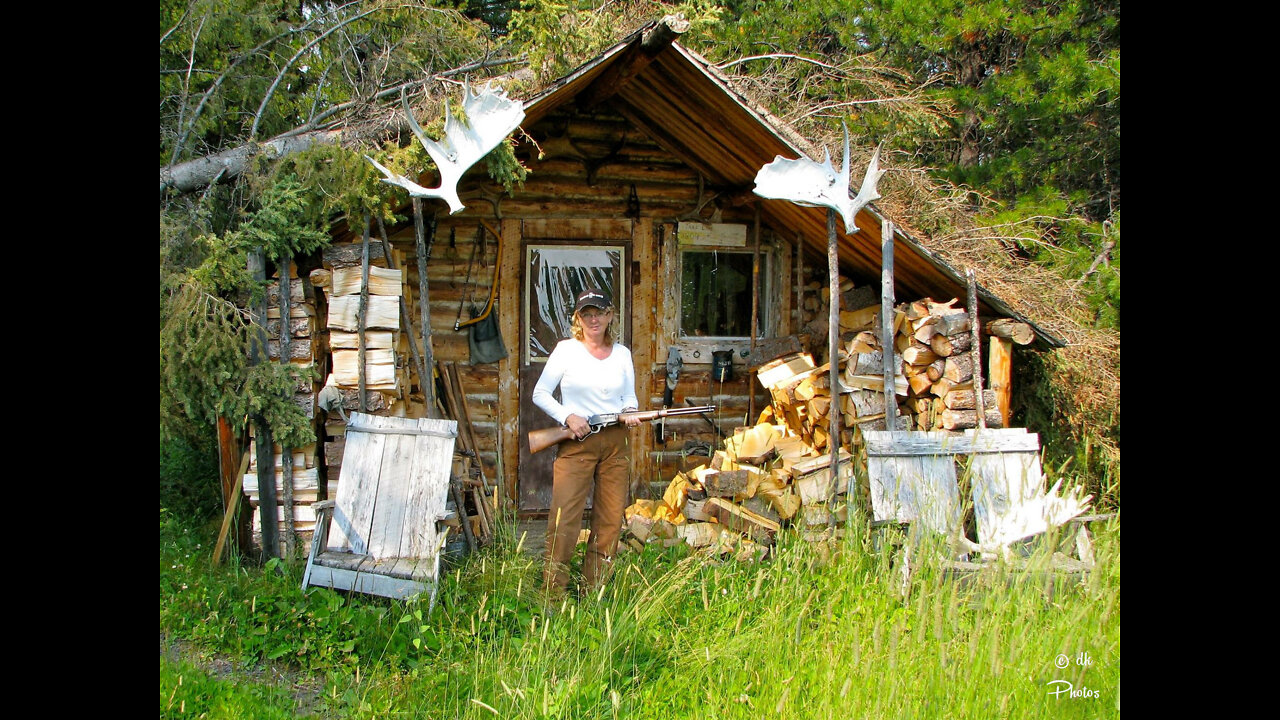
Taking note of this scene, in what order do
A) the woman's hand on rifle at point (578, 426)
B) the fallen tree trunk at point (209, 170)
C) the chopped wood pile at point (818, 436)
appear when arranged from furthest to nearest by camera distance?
the fallen tree trunk at point (209, 170), the chopped wood pile at point (818, 436), the woman's hand on rifle at point (578, 426)

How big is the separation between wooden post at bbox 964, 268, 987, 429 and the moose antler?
3583mm

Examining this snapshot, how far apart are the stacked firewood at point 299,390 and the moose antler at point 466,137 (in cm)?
123

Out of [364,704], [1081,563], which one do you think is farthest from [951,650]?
[364,704]

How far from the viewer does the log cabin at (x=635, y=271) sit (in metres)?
7.82

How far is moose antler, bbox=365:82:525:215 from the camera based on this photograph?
559cm

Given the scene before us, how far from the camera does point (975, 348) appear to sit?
6.55m

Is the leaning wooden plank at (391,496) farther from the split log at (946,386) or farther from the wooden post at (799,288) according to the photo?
the wooden post at (799,288)

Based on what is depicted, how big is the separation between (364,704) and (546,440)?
193cm

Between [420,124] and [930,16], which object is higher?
[930,16]

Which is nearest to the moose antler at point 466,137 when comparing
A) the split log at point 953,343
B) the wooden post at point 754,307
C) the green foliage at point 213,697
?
the green foliage at point 213,697

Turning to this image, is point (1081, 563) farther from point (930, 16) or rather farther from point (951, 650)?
point (930, 16)

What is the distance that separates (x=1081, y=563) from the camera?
5102 millimetres

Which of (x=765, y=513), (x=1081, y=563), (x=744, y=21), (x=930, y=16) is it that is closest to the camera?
(x=1081, y=563)

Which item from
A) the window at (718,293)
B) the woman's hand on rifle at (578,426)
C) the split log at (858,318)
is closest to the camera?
the woman's hand on rifle at (578,426)
